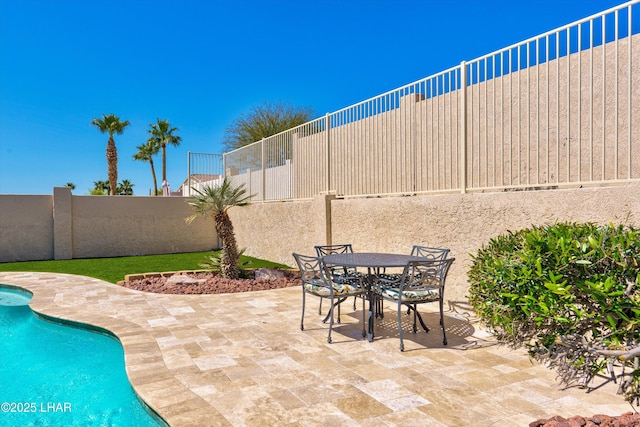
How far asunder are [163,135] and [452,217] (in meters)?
32.0

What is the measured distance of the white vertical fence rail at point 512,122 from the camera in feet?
14.5

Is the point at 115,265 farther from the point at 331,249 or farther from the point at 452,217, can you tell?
the point at 452,217

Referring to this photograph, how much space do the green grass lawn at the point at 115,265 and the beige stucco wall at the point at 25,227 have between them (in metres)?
0.57

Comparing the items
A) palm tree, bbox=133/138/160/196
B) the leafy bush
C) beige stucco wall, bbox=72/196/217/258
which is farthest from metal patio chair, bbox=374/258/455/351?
palm tree, bbox=133/138/160/196

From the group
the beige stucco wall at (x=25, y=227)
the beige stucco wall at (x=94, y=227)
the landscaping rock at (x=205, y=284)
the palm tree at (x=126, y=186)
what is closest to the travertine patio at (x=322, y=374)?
the landscaping rock at (x=205, y=284)

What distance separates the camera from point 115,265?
1205cm

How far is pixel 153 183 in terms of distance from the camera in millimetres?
36469

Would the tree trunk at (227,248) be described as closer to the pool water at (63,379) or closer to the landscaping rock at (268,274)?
the landscaping rock at (268,274)

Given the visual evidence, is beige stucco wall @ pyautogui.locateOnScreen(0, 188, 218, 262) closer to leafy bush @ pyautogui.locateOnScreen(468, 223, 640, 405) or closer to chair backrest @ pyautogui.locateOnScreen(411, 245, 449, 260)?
chair backrest @ pyautogui.locateOnScreen(411, 245, 449, 260)

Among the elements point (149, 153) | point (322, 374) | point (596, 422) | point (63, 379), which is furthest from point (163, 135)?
point (596, 422)

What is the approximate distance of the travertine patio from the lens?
2936mm

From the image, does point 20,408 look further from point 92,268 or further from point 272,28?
point 272,28

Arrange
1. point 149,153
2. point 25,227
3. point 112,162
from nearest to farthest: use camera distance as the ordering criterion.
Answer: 1. point 25,227
2. point 112,162
3. point 149,153

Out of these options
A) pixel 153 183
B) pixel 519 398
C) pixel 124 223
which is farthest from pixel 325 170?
pixel 153 183
